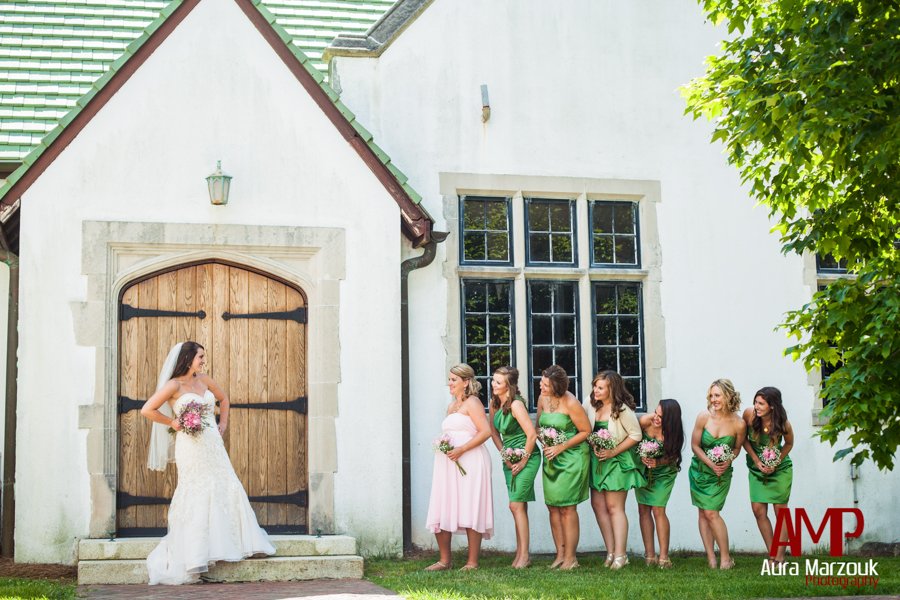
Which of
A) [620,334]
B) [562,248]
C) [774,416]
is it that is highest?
[562,248]

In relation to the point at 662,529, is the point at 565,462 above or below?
above

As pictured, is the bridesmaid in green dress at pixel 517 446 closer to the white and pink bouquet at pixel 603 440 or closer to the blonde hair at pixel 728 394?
the white and pink bouquet at pixel 603 440

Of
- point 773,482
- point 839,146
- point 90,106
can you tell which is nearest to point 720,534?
point 773,482

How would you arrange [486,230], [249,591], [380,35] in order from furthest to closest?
[486,230], [380,35], [249,591]

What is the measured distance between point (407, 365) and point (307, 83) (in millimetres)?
2833

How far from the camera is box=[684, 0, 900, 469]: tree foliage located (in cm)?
805

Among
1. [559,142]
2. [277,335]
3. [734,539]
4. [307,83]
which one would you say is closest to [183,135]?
[307,83]

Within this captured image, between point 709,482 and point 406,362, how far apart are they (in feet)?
10.2

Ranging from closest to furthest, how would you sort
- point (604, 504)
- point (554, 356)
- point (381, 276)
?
point (604, 504)
point (381, 276)
point (554, 356)

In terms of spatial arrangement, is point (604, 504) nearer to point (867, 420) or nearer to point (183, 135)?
point (867, 420)

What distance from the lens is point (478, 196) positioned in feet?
40.2

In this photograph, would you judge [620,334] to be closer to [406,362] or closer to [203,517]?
[406,362]

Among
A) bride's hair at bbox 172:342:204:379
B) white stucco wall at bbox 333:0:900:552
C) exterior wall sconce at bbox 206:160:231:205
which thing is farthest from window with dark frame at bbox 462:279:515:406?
bride's hair at bbox 172:342:204:379

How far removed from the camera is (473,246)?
39.8 ft
